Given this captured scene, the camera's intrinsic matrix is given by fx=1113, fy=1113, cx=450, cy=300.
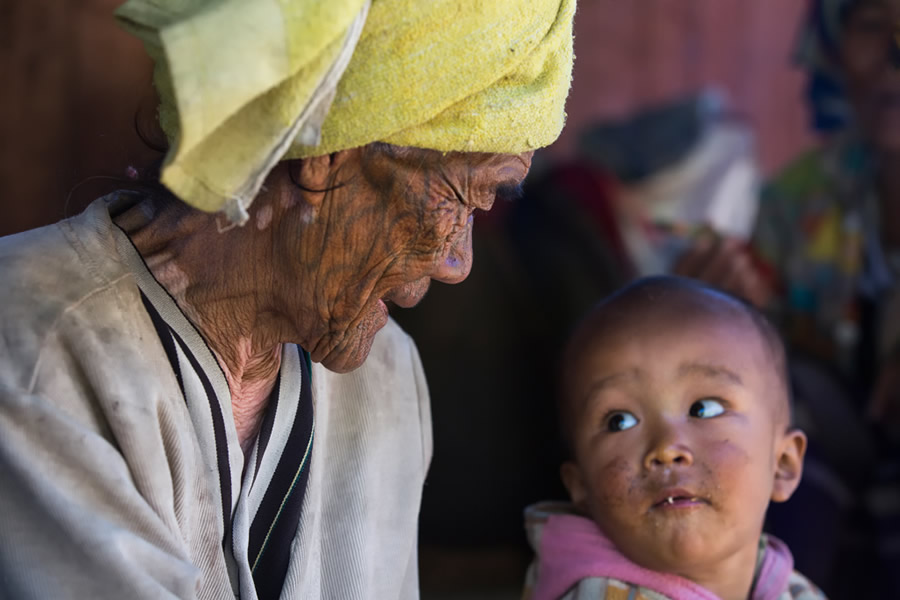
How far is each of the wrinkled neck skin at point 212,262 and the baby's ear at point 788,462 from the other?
1147mm

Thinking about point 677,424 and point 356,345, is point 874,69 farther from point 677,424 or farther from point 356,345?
point 356,345

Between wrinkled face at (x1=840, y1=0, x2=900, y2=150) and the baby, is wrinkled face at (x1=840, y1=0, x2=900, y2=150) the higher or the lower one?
the higher one

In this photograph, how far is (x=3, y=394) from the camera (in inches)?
60.1

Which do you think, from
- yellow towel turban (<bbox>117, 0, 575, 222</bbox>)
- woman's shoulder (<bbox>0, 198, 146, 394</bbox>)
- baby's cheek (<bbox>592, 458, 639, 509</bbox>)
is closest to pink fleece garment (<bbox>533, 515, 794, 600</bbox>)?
baby's cheek (<bbox>592, 458, 639, 509</bbox>)

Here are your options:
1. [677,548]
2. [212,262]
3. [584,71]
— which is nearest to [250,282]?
[212,262]

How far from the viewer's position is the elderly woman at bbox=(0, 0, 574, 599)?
1.49 meters

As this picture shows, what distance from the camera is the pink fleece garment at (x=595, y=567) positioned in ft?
7.08

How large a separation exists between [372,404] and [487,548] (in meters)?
2.24

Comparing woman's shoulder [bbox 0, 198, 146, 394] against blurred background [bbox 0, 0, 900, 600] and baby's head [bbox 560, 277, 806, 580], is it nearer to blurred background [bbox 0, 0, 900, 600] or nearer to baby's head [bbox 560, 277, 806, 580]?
blurred background [bbox 0, 0, 900, 600]

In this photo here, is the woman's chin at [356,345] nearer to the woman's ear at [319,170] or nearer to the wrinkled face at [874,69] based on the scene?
the woman's ear at [319,170]

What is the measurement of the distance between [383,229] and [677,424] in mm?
756

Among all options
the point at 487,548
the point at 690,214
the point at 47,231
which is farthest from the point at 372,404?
the point at 690,214

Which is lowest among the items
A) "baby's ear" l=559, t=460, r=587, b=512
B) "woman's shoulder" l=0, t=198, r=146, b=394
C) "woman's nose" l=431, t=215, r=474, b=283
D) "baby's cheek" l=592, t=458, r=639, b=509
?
"baby's ear" l=559, t=460, r=587, b=512

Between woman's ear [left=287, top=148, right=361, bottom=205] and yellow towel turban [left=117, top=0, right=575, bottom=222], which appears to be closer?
yellow towel turban [left=117, top=0, right=575, bottom=222]
